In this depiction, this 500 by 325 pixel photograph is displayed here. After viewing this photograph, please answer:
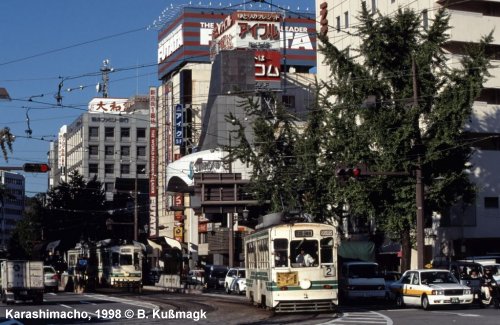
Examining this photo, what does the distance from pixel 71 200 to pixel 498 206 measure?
56.5 meters

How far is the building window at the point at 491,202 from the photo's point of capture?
6089 centimetres

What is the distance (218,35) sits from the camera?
107000mm

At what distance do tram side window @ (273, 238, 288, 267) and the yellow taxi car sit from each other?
5.71 metres

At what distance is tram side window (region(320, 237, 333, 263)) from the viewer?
30.0 meters

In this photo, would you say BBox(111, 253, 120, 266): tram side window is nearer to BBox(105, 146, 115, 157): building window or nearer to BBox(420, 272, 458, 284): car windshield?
BBox(420, 272, 458, 284): car windshield

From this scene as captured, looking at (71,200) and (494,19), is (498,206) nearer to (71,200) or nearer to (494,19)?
(494,19)

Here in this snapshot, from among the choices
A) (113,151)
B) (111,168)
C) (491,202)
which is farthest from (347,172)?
(111,168)

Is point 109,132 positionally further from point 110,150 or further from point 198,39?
point 198,39

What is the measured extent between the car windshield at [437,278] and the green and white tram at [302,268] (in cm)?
457

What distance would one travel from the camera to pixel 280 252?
1176 inches

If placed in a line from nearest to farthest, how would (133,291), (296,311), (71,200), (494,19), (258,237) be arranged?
(296,311), (258,237), (133,291), (494,19), (71,200)

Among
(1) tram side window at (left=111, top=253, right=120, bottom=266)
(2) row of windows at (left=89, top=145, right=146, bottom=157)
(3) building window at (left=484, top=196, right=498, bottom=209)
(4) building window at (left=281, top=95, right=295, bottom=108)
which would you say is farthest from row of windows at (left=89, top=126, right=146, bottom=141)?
(3) building window at (left=484, top=196, right=498, bottom=209)

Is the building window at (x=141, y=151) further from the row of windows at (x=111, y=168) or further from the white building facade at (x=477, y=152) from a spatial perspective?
the white building facade at (x=477, y=152)

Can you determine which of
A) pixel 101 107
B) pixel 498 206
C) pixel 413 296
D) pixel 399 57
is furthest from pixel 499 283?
pixel 101 107
